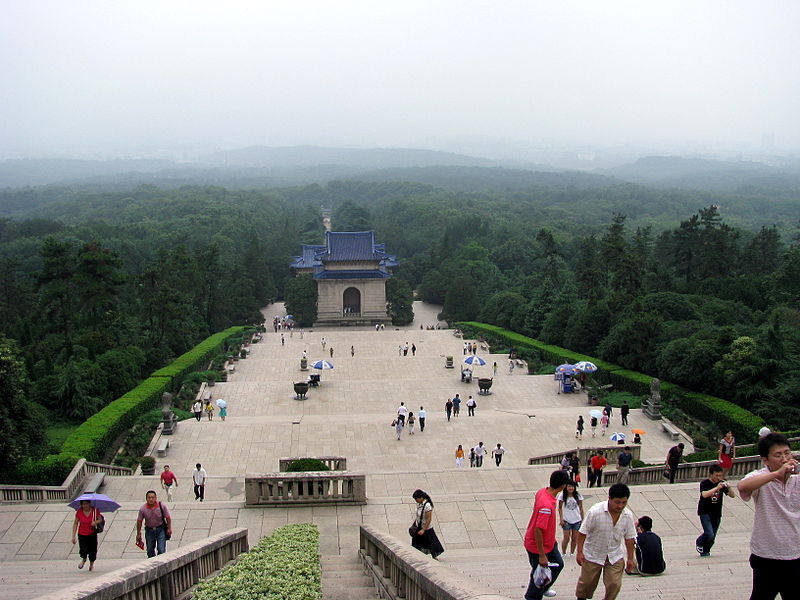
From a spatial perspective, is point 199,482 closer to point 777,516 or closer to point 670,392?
point 777,516

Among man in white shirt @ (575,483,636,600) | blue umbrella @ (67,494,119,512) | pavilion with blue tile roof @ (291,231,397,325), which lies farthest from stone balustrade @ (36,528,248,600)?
pavilion with blue tile roof @ (291,231,397,325)

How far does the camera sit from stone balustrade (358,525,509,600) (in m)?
6.94

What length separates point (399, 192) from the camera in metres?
182

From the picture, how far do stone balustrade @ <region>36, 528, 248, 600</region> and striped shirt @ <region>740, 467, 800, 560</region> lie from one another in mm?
5873

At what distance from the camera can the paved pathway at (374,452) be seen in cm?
1343

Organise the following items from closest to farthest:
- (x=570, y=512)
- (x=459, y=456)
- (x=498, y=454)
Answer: (x=570, y=512) < (x=459, y=456) < (x=498, y=454)

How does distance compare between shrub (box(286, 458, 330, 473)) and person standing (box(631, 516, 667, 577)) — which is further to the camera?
shrub (box(286, 458, 330, 473))

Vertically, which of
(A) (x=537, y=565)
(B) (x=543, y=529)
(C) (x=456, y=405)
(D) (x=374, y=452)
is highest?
(B) (x=543, y=529)

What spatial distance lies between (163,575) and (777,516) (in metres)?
6.23

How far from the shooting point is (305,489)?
14.4 m

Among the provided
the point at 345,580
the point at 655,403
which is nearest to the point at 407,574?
the point at 345,580

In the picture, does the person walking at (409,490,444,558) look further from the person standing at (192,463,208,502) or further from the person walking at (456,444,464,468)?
the person walking at (456,444,464,468)

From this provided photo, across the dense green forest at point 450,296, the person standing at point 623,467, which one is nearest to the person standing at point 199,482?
the dense green forest at point 450,296

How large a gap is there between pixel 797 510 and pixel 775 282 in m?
39.0
